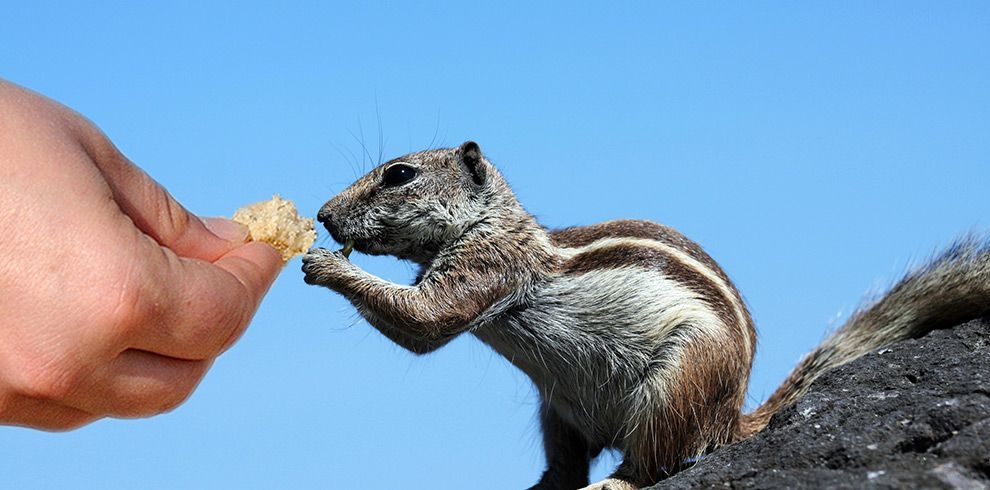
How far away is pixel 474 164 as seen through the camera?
19.4 feet

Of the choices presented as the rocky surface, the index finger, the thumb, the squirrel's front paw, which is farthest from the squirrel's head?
the rocky surface

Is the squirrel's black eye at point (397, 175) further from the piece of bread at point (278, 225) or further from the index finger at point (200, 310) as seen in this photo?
the index finger at point (200, 310)

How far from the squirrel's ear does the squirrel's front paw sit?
938 millimetres

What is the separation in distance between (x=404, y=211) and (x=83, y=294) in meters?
2.67

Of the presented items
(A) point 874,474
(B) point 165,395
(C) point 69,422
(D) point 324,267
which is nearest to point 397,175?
(D) point 324,267

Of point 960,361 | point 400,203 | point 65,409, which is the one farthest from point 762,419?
point 65,409

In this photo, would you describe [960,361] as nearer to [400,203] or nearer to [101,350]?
[400,203]

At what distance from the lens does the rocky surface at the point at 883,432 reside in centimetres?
297

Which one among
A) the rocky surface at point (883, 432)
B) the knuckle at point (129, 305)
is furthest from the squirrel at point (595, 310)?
the knuckle at point (129, 305)

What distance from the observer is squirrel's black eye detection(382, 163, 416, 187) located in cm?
564

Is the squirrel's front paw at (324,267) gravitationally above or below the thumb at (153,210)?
above

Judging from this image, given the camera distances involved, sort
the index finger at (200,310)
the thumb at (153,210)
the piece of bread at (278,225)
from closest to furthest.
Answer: the index finger at (200,310), the thumb at (153,210), the piece of bread at (278,225)

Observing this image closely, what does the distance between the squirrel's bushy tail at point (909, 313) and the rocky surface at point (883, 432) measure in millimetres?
411

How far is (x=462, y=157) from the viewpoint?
594 cm
